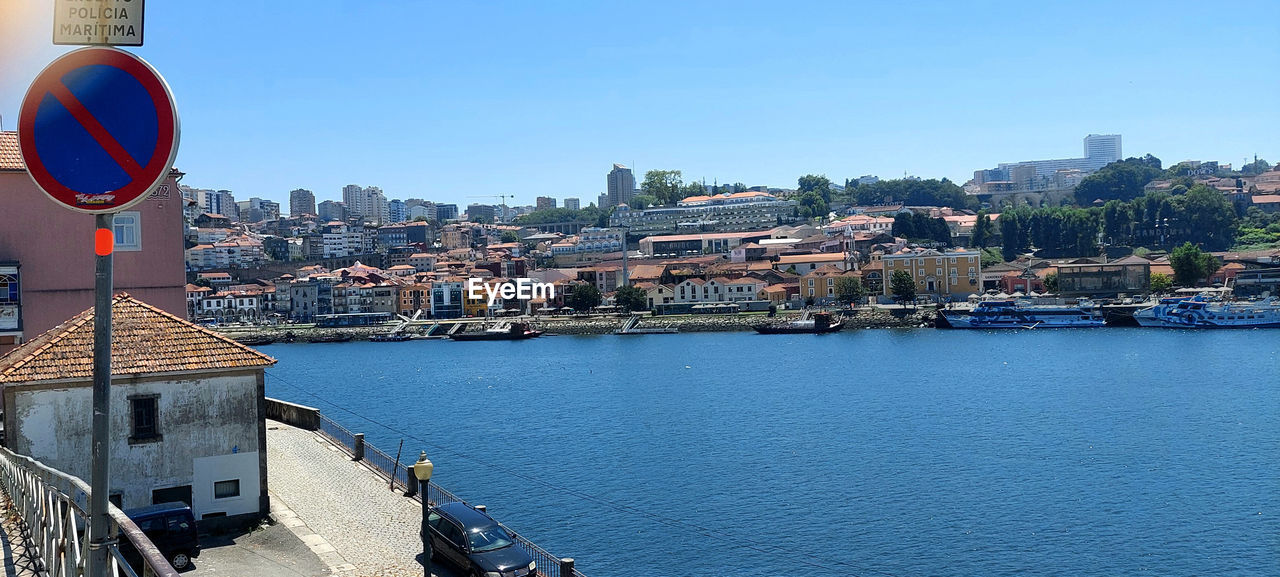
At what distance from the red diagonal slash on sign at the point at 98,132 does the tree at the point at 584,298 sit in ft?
242

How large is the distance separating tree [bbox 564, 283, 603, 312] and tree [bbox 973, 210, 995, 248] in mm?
41896

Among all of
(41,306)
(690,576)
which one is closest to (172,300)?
(41,306)

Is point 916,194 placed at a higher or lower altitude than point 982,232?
higher

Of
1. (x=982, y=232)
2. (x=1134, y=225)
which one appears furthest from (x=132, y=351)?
(x=1134, y=225)

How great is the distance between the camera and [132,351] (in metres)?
10.6

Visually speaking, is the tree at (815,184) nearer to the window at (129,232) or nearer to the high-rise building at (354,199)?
the high-rise building at (354,199)

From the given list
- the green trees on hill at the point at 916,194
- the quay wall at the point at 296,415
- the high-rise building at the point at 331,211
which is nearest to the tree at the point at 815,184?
the green trees on hill at the point at 916,194

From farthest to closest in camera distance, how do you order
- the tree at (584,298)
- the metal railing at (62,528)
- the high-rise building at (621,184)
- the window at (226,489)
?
the high-rise building at (621,184), the tree at (584,298), the window at (226,489), the metal railing at (62,528)

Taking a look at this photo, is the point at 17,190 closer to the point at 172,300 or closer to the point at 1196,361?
the point at 172,300

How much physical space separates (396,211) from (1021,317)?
141m

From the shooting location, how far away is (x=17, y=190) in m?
13.8

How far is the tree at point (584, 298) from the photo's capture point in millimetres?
76062

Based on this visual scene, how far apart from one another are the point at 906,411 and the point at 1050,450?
662 cm

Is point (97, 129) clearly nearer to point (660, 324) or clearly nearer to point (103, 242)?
point (103, 242)
